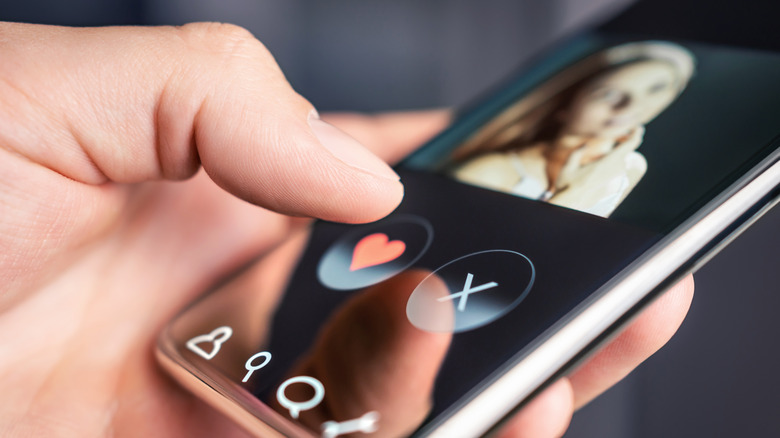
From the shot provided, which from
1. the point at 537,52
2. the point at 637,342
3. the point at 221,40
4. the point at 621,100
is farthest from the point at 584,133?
the point at 537,52

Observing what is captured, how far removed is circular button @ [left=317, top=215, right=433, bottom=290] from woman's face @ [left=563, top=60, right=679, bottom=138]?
0.45 ft

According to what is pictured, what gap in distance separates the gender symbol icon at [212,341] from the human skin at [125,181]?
0.05 m

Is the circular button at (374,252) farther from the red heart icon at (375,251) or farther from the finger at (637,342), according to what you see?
the finger at (637,342)

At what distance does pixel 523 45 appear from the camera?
88 cm

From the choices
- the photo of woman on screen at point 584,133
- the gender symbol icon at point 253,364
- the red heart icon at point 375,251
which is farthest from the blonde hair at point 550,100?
the gender symbol icon at point 253,364

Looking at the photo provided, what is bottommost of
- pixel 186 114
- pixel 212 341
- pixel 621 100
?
pixel 212 341

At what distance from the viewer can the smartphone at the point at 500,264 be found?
0.31m

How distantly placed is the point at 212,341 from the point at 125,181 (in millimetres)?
128

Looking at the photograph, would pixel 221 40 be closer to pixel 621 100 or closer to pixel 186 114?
pixel 186 114

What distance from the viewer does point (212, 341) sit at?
400 mm

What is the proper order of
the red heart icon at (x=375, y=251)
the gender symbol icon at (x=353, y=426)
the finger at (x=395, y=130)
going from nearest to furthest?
1. the gender symbol icon at (x=353, y=426)
2. the red heart icon at (x=375, y=251)
3. the finger at (x=395, y=130)

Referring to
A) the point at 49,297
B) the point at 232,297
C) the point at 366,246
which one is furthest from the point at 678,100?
the point at 49,297

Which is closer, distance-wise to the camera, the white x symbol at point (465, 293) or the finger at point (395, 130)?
the white x symbol at point (465, 293)

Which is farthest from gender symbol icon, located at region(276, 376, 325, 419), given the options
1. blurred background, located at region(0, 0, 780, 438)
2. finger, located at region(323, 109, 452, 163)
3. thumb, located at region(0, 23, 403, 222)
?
finger, located at region(323, 109, 452, 163)
